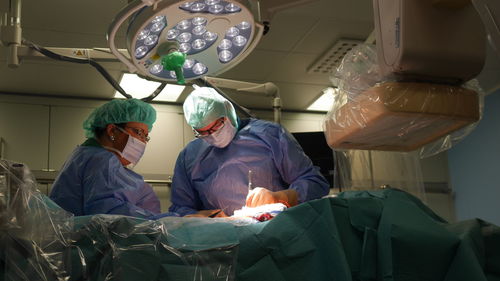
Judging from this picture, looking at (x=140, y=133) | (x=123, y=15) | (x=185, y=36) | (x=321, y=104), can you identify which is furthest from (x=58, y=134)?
(x=123, y=15)

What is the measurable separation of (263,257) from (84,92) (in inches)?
135

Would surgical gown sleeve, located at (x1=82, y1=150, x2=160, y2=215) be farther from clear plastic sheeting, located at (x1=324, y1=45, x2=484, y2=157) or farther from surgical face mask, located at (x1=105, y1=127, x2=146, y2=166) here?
clear plastic sheeting, located at (x1=324, y1=45, x2=484, y2=157)

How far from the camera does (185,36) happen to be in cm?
177

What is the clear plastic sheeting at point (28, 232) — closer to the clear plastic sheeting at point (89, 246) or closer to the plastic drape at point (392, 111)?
the clear plastic sheeting at point (89, 246)

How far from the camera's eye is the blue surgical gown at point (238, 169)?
2.66m

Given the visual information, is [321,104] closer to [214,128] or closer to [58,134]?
[58,134]

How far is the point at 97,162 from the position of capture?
2.28m

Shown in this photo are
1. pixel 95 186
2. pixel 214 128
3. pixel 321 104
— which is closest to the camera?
pixel 95 186

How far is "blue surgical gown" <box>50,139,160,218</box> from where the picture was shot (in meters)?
2.17

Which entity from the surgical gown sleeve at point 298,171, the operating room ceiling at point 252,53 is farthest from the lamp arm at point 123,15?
the operating room ceiling at point 252,53

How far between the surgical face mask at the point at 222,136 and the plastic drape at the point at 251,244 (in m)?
1.22

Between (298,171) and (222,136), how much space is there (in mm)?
376

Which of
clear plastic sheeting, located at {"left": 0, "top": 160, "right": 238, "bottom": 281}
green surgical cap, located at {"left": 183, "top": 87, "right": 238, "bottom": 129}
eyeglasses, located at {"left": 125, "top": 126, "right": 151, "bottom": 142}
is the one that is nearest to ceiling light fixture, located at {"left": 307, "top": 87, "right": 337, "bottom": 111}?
green surgical cap, located at {"left": 183, "top": 87, "right": 238, "bottom": 129}

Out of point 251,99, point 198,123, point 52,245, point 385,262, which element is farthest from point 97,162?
point 251,99
